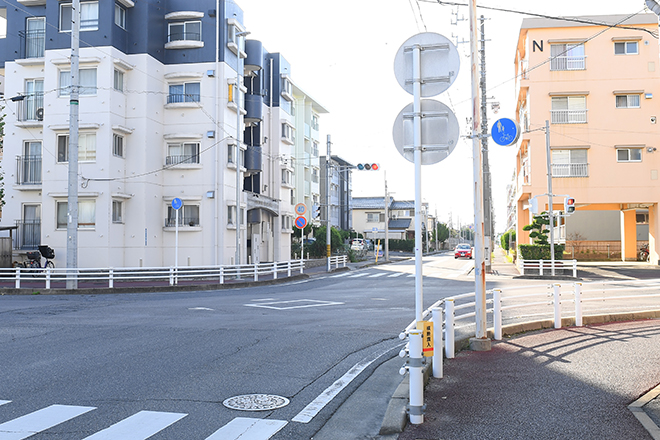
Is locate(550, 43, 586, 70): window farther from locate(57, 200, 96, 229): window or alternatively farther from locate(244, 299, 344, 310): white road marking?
locate(57, 200, 96, 229): window

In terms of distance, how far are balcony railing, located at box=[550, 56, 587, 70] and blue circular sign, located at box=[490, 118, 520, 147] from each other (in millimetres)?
26193

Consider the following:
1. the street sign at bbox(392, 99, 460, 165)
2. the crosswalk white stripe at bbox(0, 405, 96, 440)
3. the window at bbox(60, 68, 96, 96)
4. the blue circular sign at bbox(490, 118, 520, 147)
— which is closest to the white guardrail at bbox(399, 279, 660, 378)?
the street sign at bbox(392, 99, 460, 165)

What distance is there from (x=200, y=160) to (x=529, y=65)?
19.5 m

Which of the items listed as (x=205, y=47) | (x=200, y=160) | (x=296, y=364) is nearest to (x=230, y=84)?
(x=205, y=47)

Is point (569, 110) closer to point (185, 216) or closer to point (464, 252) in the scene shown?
point (185, 216)

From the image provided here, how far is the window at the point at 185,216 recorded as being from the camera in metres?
27.5

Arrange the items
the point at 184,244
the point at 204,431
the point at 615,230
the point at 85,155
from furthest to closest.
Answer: the point at 615,230, the point at 184,244, the point at 85,155, the point at 204,431

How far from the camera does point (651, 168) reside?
31484 mm

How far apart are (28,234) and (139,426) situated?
2510 centimetres

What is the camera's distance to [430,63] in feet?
19.9

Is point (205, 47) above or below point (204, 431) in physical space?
above

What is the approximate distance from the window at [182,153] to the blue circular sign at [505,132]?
67.2 feet

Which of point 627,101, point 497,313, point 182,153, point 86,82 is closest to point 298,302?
point 497,313

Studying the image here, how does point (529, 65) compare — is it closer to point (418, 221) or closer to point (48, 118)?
point (48, 118)
